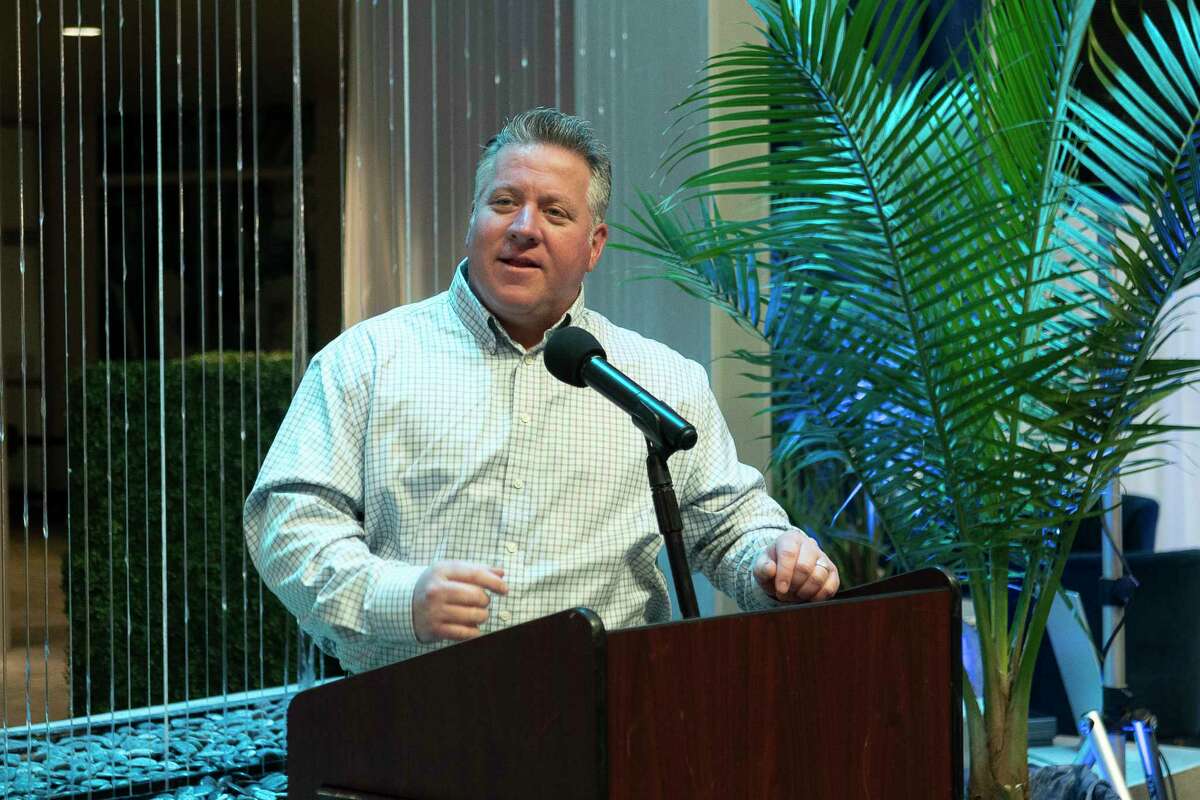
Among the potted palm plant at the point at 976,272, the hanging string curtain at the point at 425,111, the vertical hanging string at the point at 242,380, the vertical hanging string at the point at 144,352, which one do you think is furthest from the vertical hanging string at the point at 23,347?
the potted palm plant at the point at 976,272

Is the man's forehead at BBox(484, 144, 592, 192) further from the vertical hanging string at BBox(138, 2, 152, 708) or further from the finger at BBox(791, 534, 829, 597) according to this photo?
the vertical hanging string at BBox(138, 2, 152, 708)

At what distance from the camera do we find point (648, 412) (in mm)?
1360

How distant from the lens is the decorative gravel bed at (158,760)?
3.30 metres

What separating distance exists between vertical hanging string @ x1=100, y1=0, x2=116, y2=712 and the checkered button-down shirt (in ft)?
5.52

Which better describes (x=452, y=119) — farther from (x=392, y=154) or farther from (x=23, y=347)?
(x=23, y=347)

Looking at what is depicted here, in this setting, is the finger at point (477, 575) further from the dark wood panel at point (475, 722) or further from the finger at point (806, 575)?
the finger at point (806, 575)

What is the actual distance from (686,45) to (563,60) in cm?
40

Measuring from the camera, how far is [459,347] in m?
1.98

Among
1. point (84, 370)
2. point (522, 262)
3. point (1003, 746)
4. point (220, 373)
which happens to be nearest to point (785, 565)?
point (522, 262)

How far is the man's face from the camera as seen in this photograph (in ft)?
6.19

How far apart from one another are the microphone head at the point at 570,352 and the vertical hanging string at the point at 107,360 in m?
2.20

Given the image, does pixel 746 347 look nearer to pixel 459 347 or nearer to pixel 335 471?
pixel 459 347

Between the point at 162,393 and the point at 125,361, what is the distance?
124 millimetres

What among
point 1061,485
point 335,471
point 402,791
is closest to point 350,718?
point 402,791
